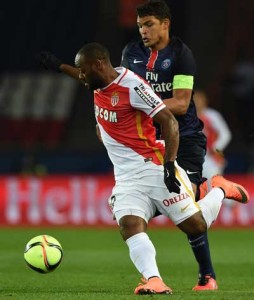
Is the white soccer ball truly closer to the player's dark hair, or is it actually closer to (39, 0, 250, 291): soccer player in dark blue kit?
(39, 0, 250, 291): soccer player in dark blue kit

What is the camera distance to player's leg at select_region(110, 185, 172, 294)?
7867 mm

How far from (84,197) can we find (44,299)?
9407mm

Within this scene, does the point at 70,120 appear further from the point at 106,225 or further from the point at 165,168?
the point at 165,168

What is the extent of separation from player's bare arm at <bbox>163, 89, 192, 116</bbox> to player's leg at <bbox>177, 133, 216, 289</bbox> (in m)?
0.38

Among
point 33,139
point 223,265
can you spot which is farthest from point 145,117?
point 33,139

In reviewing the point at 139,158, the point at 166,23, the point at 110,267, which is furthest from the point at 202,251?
the point at 110,267

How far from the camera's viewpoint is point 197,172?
885 centimetres

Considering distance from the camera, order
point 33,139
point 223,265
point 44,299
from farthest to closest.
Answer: point 33,139
point 223,265
point 44,299

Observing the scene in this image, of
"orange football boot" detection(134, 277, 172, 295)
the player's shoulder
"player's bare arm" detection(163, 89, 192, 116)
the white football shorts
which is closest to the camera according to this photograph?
"orange football boot" detection(134, 277, 172, 295)

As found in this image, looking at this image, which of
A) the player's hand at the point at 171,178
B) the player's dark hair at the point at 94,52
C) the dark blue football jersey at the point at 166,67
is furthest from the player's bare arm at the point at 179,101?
the player's dark hair at the point at 94,52

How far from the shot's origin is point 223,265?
37.2ft

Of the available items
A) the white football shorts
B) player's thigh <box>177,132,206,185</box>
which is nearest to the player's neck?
player's thigh <box>177,132,206,185</box>

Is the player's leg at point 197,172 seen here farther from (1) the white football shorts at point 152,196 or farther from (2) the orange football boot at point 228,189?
(1) the white football shorts at point 152,196

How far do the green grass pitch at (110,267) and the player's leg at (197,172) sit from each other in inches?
6.6
